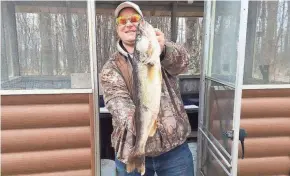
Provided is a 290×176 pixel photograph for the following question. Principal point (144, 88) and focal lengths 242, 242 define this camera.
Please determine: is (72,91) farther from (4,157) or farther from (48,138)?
(4,157)

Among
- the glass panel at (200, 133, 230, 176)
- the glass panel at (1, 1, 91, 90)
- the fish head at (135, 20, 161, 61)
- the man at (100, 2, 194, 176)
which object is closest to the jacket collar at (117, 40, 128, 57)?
the man at (100, 2, 194, 176)

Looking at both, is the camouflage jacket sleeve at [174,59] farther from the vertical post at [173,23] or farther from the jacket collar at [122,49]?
the vertical post at [173,23]

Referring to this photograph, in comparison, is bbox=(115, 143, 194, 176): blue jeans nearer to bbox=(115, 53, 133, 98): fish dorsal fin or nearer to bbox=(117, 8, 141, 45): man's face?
bbox=(115, 53, 133, 98): fish dorsal fin

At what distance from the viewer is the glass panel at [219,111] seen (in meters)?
2.01

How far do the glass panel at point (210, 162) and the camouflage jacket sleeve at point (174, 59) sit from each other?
100 centimetres

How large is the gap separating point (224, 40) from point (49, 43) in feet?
5.33

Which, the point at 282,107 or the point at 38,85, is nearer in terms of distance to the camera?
the point at 38,85

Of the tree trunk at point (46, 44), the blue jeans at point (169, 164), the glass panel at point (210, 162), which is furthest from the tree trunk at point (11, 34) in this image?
the glass panel at point (210, 162)

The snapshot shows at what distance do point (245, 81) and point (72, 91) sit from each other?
165 centimetres

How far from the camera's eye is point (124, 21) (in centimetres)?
171

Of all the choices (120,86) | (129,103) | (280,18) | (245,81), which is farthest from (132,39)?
(280,18)

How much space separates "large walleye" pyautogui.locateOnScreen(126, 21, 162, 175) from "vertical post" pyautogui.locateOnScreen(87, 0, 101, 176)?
3.01ft

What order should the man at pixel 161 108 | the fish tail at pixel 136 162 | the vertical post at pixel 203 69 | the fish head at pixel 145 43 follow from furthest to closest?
1. the vertical post at pixel 203 69
2. the man at pixel 161 108
3. the fish tail at pixel 136 162
4. the fish head at pixel 145 43

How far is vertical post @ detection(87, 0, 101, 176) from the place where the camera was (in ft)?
7.13
